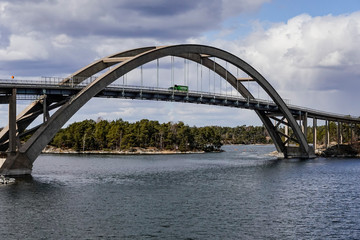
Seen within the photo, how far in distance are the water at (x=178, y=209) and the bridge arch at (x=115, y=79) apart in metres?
4.09

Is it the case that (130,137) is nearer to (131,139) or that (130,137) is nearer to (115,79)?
(131,139)

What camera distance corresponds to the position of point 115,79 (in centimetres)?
7038

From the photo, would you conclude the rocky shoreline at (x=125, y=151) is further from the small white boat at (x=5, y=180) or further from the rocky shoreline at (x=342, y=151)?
the small white boat at (x=5, y=180)

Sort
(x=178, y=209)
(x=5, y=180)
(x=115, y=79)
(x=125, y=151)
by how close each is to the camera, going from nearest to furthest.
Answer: (x=178, y=209), (x=5, y=180), (x=115, y=79), (x=125, y=151)

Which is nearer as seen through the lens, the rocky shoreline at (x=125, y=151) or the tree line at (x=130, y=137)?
the rocky shoreline at (x=125, y=151)

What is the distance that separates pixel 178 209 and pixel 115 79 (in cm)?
3533

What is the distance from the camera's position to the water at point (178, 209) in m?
31.7

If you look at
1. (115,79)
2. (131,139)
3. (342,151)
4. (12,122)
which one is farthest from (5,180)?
(131,139)

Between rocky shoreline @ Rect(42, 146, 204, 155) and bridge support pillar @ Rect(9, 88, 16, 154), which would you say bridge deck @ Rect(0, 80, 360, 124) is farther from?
rocky shoreline @ Rect(42, 146, 204, 155)

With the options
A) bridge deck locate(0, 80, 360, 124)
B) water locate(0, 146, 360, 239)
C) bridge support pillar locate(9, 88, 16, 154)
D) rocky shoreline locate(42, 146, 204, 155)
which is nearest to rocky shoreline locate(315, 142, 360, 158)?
bridge deck locate(0, 80, 360, 124)

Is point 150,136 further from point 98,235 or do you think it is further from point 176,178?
Result: point 98,235

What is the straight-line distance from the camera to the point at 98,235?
3056 cm

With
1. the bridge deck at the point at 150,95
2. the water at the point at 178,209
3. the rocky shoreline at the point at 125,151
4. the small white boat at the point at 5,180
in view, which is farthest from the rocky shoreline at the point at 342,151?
the small white boat at the point at 5,180

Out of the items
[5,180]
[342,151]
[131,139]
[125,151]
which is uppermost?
[131,139]
